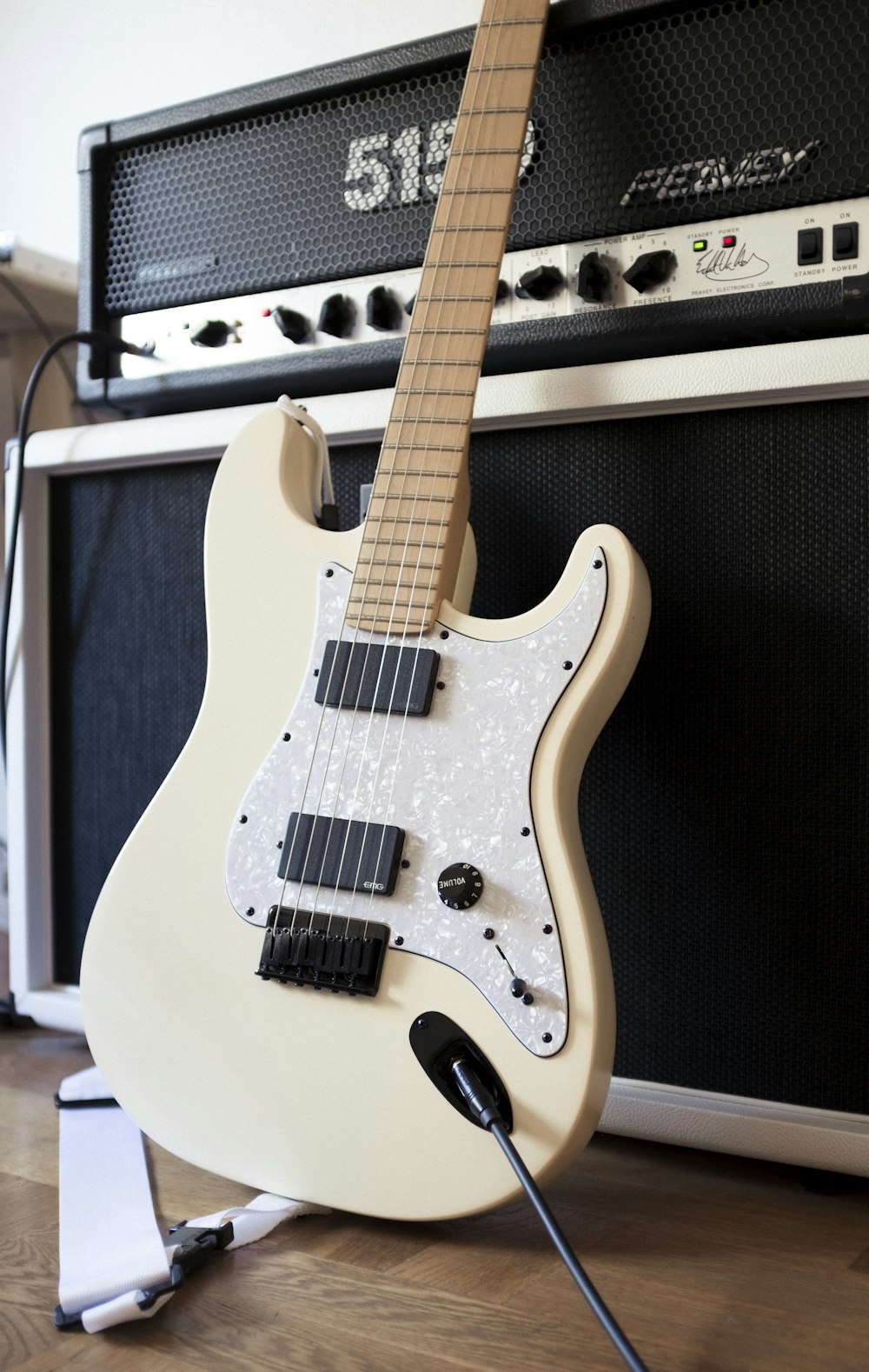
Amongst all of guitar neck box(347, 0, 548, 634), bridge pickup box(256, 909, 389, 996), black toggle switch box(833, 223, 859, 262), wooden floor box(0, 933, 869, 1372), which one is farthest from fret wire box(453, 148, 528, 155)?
wooden floor box(0, 933, 869, 1372)

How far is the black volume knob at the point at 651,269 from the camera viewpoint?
2.52ft

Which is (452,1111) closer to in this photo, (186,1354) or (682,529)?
(186,1354)

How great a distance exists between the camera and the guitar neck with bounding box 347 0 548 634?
73cm

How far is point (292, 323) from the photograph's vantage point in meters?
0.91

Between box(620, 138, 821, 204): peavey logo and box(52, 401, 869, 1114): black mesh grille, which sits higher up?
box(620, 138, 821, 204): peavey logo

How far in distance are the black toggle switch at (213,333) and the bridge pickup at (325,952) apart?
0.50 m

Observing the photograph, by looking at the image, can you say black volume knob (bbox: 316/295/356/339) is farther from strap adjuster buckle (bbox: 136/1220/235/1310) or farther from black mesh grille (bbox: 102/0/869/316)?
strap adjuster buckle (bbox: 136/1220/235/1310)

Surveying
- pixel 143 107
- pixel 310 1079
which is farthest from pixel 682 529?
pixel 143 107

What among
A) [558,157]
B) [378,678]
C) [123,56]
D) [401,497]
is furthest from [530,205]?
[123,56]

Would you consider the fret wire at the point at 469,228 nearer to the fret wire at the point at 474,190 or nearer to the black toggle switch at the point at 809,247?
the fret wire at the point at 474,190

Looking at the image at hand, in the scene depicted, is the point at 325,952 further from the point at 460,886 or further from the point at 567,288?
the point at 567,288

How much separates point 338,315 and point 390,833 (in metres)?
0.43

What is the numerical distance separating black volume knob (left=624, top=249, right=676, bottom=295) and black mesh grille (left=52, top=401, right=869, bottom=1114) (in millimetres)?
93
